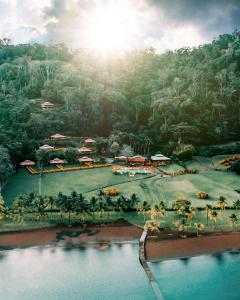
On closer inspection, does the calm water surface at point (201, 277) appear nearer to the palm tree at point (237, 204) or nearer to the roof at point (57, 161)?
the palm tree at point (237, 204)

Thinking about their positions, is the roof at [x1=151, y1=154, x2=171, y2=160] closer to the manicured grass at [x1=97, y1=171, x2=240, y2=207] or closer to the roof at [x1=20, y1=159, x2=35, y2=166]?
the manicured grass at [x1=97, y1=171, x2=240, y2=207]

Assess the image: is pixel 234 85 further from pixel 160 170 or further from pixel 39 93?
pixel 39 93

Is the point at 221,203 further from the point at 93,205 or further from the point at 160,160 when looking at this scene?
the point at 160,160

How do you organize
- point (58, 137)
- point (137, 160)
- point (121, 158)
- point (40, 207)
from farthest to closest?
point (58, 137), point (121, 158), point (137, 160), point (40, 207)

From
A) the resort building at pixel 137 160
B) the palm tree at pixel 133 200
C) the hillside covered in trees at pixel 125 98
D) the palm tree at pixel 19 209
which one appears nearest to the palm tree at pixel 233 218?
the palm tree at pixel 133 200

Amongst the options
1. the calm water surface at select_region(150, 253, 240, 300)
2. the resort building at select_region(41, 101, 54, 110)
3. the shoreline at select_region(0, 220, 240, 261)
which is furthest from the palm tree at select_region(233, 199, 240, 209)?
the resort building at select_region(41, 101, 54, 110)

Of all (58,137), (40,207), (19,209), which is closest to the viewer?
(19,209)

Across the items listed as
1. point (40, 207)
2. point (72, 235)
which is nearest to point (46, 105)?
point (40, 207)
